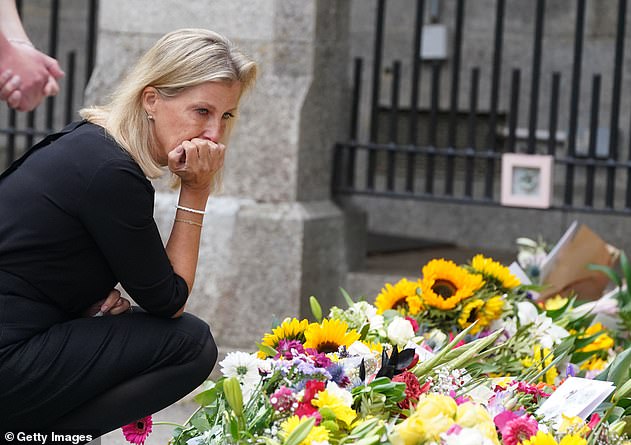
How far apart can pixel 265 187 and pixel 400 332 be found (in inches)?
90.7

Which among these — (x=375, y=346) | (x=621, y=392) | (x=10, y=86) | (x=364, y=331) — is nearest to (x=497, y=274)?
(x=364, y=331)

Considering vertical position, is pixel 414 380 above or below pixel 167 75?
below

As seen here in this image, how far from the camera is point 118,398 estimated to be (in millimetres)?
2770

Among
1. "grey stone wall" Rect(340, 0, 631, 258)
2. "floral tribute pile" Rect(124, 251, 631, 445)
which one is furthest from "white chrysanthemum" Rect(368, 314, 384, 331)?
"grey stone wall" Rect(340, 0, 631, 258)

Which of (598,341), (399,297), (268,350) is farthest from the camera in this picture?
(598,341)

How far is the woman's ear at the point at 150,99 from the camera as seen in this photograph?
284 centimetres

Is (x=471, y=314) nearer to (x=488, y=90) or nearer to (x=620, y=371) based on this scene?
(x=620, y=371)

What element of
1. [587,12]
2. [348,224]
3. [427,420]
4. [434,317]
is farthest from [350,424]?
[587,12]

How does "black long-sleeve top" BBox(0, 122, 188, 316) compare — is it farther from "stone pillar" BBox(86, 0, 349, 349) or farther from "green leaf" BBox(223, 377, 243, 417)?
"stone pillar" BBox(86, 0, 349, 349)

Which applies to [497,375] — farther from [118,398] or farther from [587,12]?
[587,12]

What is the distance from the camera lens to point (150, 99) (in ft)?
9.34

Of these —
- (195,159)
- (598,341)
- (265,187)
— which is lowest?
(598,341)

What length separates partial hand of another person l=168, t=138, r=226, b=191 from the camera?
281cm

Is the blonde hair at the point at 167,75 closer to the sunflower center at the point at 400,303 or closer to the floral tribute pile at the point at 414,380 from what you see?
the floral tribute pile at the point at 414,380
